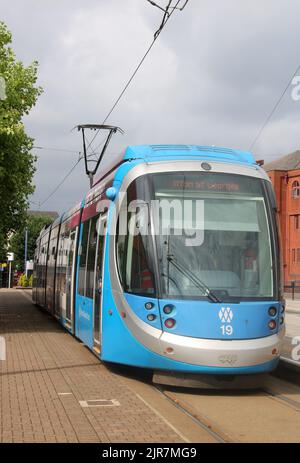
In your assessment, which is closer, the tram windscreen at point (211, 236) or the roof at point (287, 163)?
the tram windscreen at point (211, 236)

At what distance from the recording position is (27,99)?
16.6 metres

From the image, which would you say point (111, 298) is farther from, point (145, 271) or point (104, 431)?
point (104, 431)

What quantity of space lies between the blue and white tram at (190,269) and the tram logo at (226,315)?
0.04 feet

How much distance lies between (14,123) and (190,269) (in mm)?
8139

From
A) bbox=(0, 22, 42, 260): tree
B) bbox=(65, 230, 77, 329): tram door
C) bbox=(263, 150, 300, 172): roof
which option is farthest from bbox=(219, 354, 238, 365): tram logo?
bbox=(263, 150, 300, 172): roof

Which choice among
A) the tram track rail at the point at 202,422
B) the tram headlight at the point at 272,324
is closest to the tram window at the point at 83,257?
the tram track rail at the point at 202,422

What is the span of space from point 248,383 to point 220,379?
0.44 meters

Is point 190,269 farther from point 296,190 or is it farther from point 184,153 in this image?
point 296,190

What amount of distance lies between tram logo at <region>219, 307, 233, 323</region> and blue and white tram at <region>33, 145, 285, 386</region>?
13 millimetres

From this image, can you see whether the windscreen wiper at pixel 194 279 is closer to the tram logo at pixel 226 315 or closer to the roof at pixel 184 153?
the tram logo at pixel 226 315

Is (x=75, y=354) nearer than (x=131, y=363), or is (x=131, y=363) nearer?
(x=131, y=363)

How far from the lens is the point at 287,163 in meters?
72.0

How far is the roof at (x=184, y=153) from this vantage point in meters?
10.0
